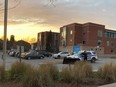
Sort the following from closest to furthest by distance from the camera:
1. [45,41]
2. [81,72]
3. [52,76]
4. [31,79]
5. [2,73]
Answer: [31,79] < [2,73] < [52,76] < [81,72] < [45,41]

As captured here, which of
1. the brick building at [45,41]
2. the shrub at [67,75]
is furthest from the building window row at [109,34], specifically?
the shrub at [67,75]

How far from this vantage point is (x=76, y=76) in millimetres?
11953

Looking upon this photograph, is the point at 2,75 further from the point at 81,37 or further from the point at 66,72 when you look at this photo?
the point at 81,37

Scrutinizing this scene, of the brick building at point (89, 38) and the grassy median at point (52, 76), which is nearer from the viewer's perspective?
the grassy median at point (52, 76)

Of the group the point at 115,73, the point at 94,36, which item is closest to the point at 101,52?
the point at 94,36

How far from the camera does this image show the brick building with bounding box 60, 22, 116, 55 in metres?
96.3

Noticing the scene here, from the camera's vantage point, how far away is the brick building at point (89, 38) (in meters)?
96.3

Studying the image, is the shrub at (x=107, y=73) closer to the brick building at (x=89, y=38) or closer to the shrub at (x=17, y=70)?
the shrub at (x=17, y=70)

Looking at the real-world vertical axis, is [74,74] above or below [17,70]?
below

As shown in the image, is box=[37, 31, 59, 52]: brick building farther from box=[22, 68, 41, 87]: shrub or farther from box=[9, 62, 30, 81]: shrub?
box=[22, 68, 41, 87]: shrub

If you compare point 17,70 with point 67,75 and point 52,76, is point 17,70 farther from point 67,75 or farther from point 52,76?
point 67,75

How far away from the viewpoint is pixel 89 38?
96.1 metres

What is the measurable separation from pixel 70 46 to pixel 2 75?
3574 inches

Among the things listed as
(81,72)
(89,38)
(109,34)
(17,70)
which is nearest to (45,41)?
(109,34)
